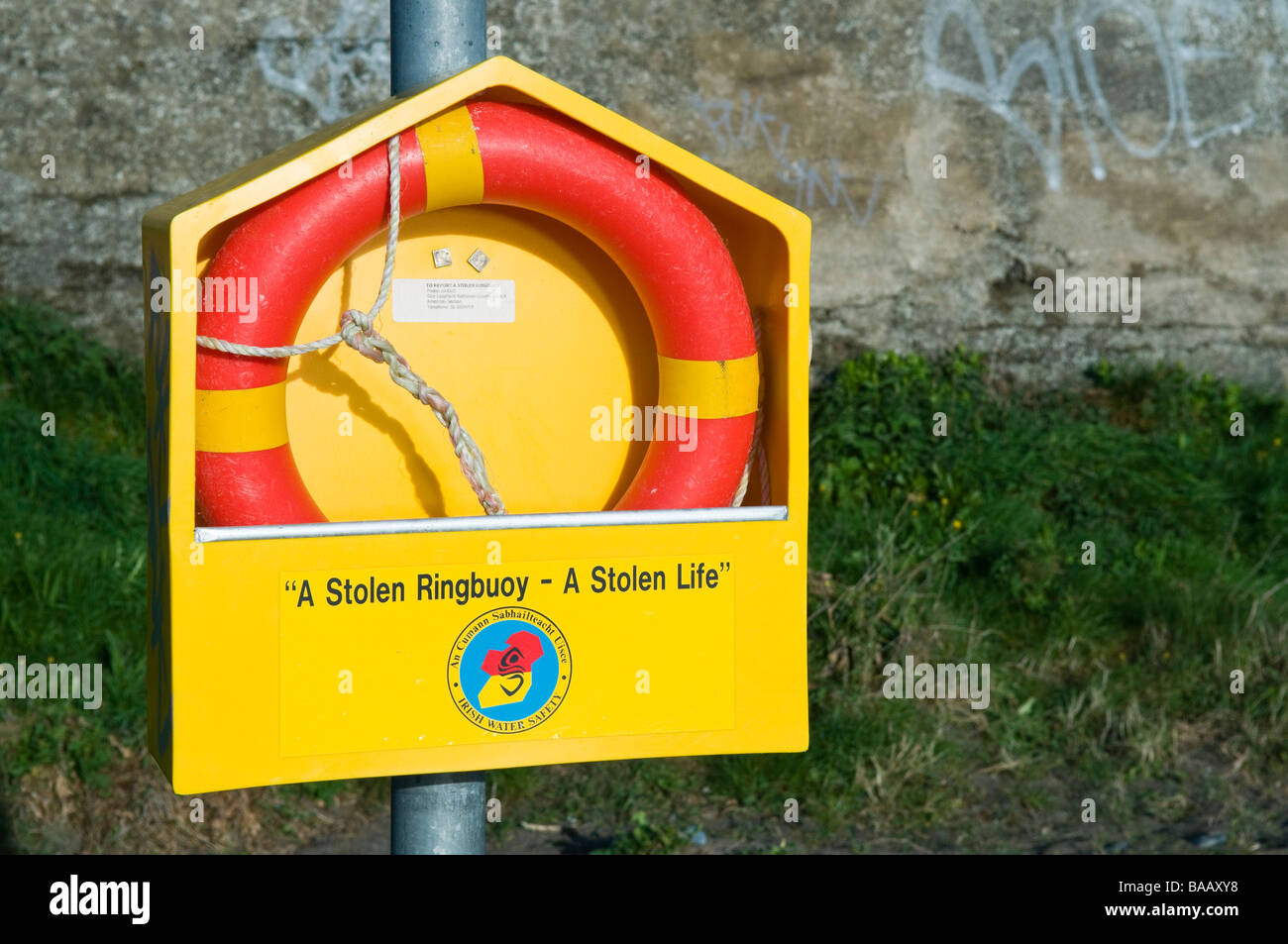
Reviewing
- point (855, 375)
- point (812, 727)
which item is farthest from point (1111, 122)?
point (812, 727)

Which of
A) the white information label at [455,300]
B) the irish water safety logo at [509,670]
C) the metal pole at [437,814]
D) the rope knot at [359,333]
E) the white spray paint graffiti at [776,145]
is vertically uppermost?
the white spray paint graffiti at [776,145]

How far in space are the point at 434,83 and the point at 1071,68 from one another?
12.3ft

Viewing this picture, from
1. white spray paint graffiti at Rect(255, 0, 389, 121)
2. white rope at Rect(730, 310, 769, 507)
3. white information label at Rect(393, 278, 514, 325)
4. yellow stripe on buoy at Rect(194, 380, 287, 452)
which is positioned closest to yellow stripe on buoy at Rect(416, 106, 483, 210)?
white information label at Rect(393, 278, 514, 325)

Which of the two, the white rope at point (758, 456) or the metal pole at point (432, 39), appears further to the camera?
the white rope at point (758, 456)

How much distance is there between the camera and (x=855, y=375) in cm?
490

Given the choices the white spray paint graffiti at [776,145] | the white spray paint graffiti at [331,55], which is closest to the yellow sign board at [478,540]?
the white spray paint graffiti at [776,145]

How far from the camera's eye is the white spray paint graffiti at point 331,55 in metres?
4.70

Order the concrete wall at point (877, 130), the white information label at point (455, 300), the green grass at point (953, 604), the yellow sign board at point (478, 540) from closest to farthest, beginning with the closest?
the yellow sign board at point (478, 540) < the white information label at point (455, 300) < the green grass at point (953, 604) < the concrete wall at point (877, 130)

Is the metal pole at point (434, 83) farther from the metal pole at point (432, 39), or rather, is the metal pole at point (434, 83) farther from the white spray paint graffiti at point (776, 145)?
the white spray paint graffiti at point (776, 145)

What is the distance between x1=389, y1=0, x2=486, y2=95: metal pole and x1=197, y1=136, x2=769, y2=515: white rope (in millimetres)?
117

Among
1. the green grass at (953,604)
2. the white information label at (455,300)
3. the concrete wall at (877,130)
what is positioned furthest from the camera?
the concrete wall at (877,130)

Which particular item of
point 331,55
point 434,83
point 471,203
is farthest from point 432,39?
point 331,55

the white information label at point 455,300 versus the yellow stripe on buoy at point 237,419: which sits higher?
the white information label at point 455,300

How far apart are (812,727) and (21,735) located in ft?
6.61
